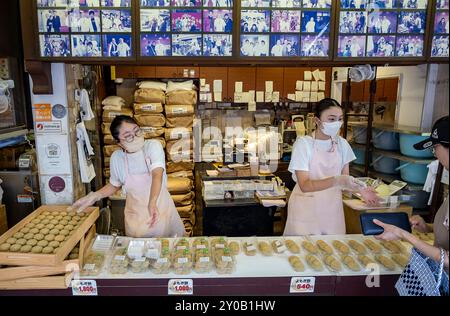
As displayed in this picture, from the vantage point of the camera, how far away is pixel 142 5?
7.58 feet

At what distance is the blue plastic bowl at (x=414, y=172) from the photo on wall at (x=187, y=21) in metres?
2.50

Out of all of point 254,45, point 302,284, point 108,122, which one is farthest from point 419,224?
point 108,122

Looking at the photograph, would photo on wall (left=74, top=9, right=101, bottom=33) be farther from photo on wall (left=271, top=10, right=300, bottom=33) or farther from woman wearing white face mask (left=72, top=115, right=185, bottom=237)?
photo on wall (left=271, top=10, right=300, bottom=33)

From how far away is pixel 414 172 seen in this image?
339 cm

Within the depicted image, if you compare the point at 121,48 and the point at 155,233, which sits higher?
the point at 121,48

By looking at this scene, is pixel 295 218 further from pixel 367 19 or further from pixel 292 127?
pixel 292 127

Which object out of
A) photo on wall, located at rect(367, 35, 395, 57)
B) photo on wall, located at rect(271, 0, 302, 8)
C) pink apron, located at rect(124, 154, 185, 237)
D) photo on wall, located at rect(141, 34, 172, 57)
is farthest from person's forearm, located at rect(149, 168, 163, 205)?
photo on wall, located at rect(367, 35, 395, 57)

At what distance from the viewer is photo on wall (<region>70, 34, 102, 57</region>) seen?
2.35 meters

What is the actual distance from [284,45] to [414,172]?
201cm

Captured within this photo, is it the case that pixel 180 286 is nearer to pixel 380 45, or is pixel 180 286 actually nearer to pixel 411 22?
pixel 380 45
